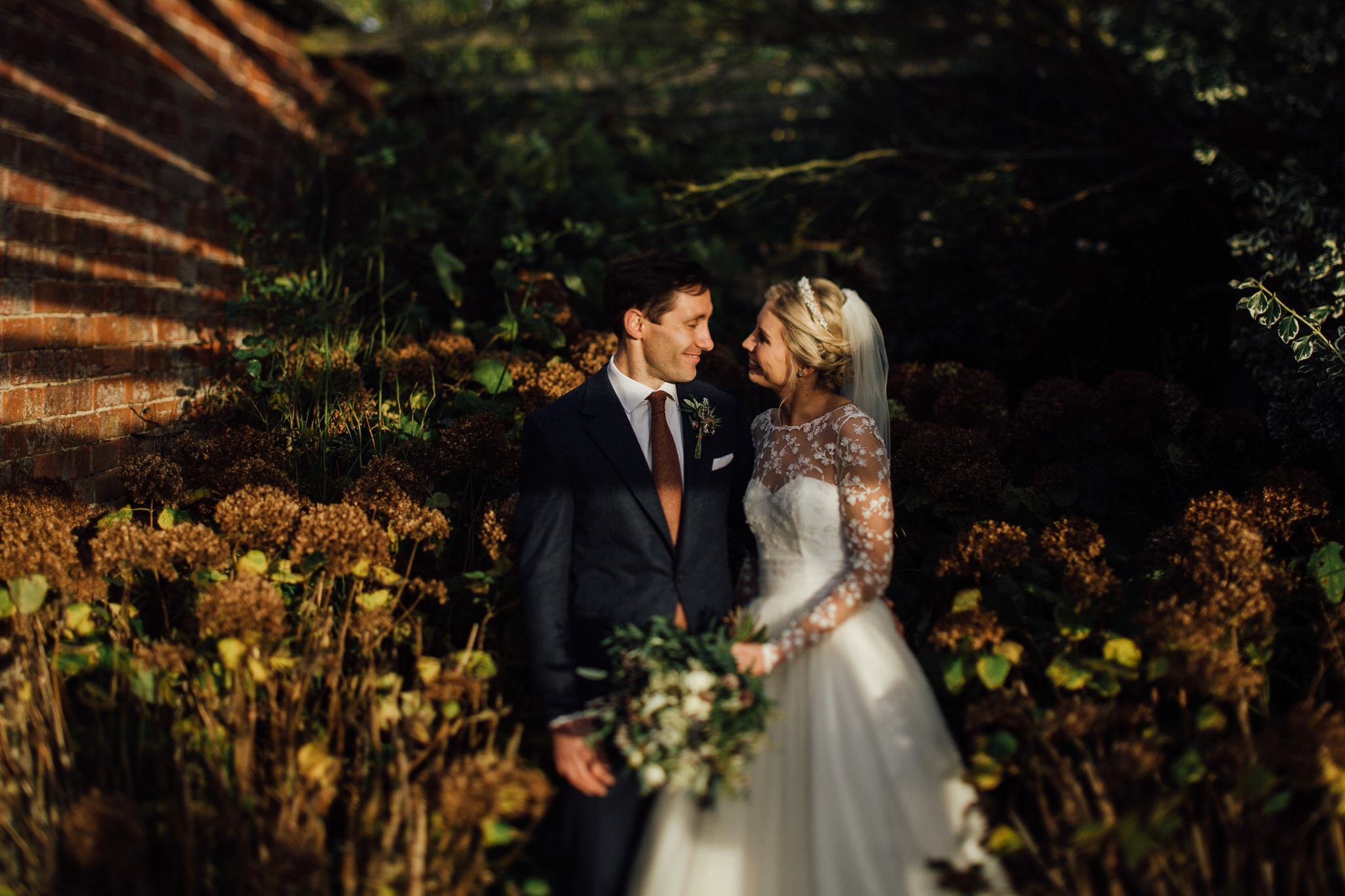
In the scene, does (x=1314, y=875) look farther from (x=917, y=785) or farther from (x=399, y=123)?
(x=399, y=123)

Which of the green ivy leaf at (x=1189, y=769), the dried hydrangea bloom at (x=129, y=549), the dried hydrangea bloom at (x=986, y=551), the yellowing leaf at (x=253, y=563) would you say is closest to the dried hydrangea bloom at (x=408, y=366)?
the yellowing leaf at (x=253, y=563)

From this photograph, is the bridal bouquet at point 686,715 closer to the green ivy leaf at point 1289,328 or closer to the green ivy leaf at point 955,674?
the green ivy leaf at point 955,674

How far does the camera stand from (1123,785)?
206cm

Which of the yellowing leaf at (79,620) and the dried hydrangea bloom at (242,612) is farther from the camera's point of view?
the yellowing leaf at (79,620)

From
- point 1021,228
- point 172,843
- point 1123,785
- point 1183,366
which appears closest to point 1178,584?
point 1123,785

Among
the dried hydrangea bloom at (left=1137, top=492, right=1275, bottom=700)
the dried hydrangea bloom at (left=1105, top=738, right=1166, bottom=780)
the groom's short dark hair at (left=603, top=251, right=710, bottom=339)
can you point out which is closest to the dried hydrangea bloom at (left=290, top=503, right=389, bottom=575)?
the groom's short dark hair at (left=603, top=251, right=710, bottom=339)

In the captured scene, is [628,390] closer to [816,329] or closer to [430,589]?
[816,329]

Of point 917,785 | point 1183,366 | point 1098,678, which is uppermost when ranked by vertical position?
point 1183,366

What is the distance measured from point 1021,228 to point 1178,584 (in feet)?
10.5

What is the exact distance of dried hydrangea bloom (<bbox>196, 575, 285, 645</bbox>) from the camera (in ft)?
7.53

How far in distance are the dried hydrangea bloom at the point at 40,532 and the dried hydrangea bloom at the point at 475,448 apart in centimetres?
104

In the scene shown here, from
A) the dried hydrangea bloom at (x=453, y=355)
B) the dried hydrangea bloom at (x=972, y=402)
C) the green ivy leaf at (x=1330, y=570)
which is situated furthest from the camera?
the dried hydrangea bloom at (x=453, y=355)

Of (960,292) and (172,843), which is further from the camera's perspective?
(960,292)

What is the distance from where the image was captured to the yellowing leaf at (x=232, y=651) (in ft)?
7.58
